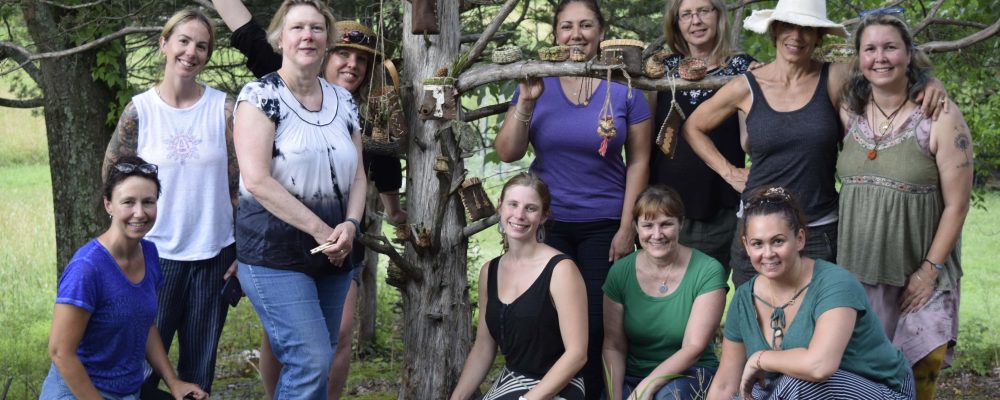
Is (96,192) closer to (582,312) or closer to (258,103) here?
(258,103)

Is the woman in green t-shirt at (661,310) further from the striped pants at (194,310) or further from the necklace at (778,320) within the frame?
the striped pants at (194,310)

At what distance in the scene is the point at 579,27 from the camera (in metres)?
3.87

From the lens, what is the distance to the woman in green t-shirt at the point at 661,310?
11.8 feet

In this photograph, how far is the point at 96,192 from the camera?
5828 millimetres

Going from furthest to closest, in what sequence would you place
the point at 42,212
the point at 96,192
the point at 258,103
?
the point at 42,212 < the point at 96,192 < the point at 258,103

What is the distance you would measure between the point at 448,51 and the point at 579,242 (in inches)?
33.9

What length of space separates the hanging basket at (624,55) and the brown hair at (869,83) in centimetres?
70

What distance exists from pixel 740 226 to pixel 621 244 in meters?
0.46

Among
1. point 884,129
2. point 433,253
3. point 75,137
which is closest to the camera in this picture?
point 884,129

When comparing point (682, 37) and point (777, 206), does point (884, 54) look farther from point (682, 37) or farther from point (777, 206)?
point (682, 37)

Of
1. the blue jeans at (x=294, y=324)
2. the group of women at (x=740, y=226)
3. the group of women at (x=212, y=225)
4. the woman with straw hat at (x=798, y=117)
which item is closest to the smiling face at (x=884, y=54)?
the group of women at (x=740, y=226)

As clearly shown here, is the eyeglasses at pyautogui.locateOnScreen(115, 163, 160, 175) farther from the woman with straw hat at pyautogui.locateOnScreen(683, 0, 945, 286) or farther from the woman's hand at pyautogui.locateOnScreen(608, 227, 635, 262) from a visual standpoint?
the woman with straw hat at pyautogui.locateOnScreen(683, 0, 945, 286)

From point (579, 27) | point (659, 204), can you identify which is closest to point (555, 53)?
point (579, 27)

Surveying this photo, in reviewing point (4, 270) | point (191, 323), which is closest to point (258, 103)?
point (191, 323)
